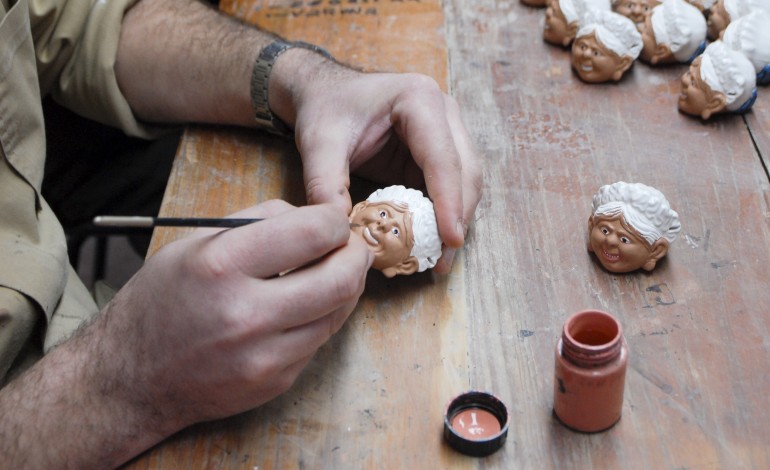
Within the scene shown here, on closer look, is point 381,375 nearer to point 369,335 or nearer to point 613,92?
point 369,335

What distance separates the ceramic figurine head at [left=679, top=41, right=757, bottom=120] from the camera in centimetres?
180

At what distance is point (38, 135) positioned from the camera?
164 centimetres

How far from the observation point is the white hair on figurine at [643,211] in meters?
1.49

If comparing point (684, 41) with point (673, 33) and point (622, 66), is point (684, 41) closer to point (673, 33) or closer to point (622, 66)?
point (673, 33)

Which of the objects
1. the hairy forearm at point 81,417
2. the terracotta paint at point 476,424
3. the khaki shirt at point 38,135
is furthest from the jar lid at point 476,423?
the khaki shirt at point 38,135

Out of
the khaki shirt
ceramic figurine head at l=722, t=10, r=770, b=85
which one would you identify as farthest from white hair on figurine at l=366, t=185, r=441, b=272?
ceramic figurine head at l=722, t=10, r=770, b=85

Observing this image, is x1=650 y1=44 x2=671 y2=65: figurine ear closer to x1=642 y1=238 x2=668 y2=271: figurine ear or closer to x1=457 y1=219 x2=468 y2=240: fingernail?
x1=642 y1=238 x2=668 y2=271: figurine ear

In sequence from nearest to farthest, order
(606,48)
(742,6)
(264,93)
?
(264,93)
(606,48)
(742,6)

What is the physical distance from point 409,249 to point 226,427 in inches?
17.1

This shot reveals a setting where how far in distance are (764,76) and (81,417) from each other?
5.48 ft

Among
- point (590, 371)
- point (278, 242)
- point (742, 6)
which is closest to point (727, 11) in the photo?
point (742, 6)

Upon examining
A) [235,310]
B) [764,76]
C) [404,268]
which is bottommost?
[764,76]

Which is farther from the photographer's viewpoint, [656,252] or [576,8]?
[576,8]

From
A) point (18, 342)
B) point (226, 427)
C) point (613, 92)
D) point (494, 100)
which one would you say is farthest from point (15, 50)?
point (613, 92)
